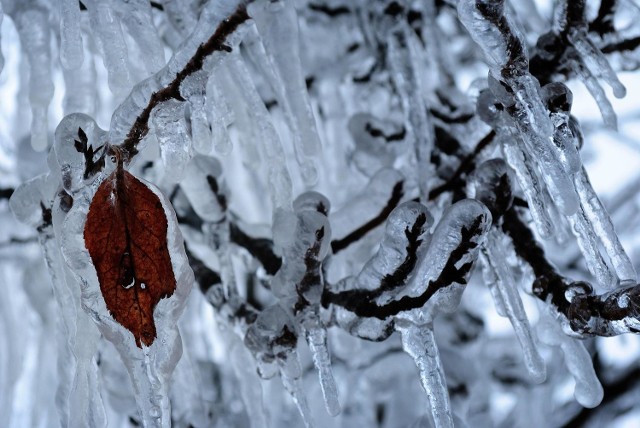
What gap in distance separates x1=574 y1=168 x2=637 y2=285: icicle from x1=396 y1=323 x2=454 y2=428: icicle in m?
0.26

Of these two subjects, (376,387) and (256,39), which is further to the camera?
(376,387)

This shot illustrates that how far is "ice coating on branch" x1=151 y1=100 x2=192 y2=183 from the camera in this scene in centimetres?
87

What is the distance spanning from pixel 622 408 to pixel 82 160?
87.7 inches

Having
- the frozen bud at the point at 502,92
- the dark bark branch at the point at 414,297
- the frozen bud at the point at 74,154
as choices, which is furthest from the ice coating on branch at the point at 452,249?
the frozen bud at the point at 74,154

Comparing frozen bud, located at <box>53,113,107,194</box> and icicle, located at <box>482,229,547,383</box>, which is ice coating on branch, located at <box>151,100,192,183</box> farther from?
icicle, located at <box>482,229,547,383</box>

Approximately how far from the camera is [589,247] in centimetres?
96

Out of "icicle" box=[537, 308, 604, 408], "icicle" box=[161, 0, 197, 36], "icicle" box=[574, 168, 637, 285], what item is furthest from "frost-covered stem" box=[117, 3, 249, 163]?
"icicle" box=[537, 308, 604, 408]

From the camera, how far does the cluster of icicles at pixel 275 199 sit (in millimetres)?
856

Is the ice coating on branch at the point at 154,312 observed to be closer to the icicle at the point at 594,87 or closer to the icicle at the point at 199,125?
the icicle at the point at 199,125

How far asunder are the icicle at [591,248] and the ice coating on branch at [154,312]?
0.51m

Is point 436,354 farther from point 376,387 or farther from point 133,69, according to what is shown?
point 376,387

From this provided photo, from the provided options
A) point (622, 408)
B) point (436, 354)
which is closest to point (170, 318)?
point (436, 354)

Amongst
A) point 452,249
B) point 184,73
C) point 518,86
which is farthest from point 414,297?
point 184,73

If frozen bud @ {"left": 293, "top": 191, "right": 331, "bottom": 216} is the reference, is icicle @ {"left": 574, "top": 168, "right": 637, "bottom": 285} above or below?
below
